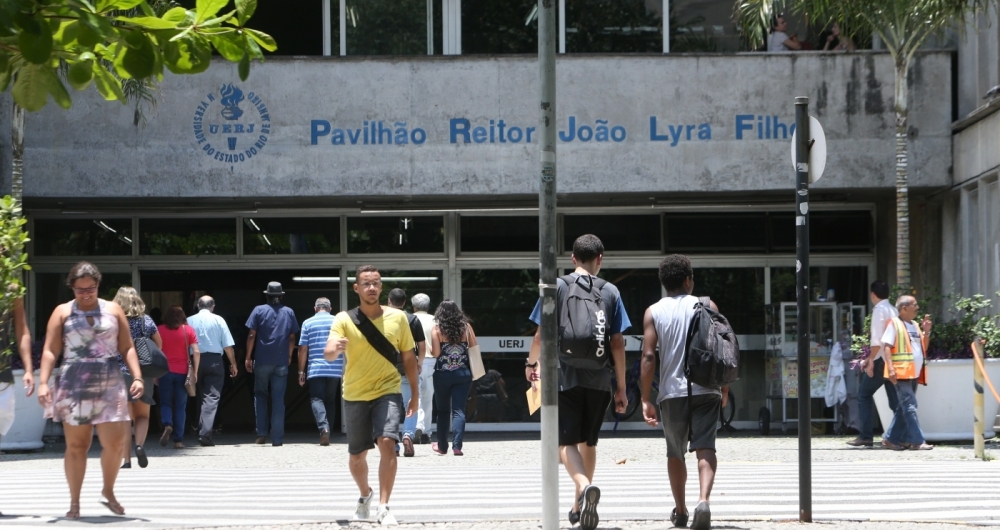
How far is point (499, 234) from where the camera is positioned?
712 inches

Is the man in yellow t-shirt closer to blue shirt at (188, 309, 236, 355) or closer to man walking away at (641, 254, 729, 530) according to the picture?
man walking away at (641, 254, 729, 530)

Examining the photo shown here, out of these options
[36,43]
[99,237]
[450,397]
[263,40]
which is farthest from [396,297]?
[36,43]

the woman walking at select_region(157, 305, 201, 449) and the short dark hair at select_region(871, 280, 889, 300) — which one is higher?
the short dark hair at select_region(871, 280, 889, 300)

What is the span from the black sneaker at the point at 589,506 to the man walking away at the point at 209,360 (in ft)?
30.8

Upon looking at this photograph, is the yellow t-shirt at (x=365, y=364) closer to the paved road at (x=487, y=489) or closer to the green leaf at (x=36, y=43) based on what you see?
the paved road at (x=487, y=489)

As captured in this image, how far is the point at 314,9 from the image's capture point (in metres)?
17.5

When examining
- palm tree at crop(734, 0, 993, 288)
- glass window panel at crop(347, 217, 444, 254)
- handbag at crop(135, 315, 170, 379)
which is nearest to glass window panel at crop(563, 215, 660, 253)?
glass window panel at crop(347, 217, 444, 254)

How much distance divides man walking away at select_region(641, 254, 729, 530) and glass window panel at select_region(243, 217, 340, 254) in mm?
10795

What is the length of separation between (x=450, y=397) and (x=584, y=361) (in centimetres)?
639

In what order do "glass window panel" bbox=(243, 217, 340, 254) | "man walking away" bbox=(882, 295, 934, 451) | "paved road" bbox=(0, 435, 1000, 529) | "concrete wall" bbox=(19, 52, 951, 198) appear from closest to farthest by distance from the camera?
"paved road" bbox=(0, 435, 1000, 529)
"man walking away" bbox=(882, 295, 934, 451)
"concrete wall" bbox=(19, 52, 951, 198)
"glass window panel" bbox=(243, 217, 340, 254)

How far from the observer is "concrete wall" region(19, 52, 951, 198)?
16641 mm

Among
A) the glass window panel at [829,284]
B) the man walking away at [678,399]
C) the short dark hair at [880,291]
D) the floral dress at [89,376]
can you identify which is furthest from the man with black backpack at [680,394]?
the glass window panel at [829,284]

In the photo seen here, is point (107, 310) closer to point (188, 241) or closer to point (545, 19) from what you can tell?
point (545, 19)

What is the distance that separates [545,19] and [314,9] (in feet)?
35.8
